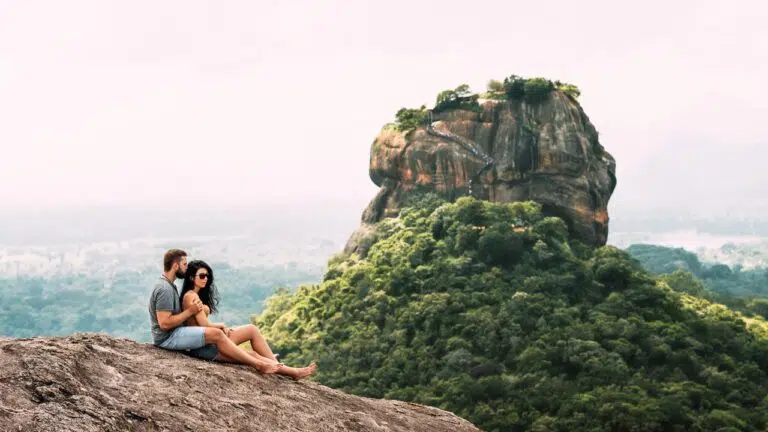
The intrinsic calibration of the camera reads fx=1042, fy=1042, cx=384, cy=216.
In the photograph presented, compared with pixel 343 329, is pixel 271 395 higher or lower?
higher

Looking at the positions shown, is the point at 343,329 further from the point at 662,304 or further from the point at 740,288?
the point at 740,288

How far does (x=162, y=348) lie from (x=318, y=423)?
203 centimetres

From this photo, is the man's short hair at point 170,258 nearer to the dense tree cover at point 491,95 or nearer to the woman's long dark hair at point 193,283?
the woman's long dark hair at point 193,283

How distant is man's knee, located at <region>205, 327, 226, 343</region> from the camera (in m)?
11.6

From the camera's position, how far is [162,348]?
11.8 meters

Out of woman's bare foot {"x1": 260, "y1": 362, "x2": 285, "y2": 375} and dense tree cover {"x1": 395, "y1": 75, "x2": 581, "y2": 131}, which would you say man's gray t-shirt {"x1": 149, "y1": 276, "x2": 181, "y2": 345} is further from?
dense tree cover {"x1": 395, "y1": 75, "x2": 581, "y2": 131}

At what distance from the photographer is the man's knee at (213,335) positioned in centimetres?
1157

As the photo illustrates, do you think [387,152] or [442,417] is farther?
[387,152]

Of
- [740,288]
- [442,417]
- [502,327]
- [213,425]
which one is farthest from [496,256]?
[740,288]

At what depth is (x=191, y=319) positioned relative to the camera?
11969 mm

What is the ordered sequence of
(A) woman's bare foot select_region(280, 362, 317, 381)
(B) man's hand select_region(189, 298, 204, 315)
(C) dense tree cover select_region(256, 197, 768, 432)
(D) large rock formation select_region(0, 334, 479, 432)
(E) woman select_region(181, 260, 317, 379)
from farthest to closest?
(C) dense tree cover select_region(256, 197, 768, 432) → (A) woman's bare foot select_region(280, 362, 317, 381) → (E) woman select_region(181, 260, 317, 379) → (B) man's hand select_region(189, 298, 204, 315) → (D) large rock formation select_region(0, 334, 479, 432)

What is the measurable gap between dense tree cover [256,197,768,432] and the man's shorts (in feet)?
104

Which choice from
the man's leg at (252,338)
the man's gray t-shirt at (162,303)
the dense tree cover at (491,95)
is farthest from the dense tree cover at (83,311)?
the man's gray t-shirt at (162,303)

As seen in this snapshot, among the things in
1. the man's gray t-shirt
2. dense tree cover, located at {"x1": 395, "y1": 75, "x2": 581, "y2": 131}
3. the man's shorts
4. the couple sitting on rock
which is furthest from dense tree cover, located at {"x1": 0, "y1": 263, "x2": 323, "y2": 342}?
the man's shorts
